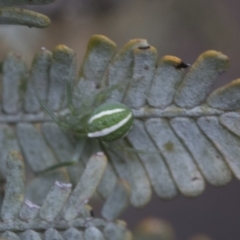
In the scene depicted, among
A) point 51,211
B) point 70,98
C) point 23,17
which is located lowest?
point 51,211

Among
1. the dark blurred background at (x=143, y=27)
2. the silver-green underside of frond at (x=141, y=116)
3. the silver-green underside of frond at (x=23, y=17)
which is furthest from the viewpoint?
the dark blurred background at (x=143, y=27)

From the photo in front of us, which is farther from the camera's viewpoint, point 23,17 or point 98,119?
point 98,119

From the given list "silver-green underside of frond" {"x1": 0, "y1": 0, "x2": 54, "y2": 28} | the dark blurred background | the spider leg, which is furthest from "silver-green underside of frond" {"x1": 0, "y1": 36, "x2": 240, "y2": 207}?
the dark blurred background

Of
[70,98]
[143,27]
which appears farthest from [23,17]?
[143,27]

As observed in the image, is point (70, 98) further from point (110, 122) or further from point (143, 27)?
point (143, 27)

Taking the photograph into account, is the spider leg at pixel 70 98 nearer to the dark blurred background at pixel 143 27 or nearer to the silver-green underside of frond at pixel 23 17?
the silver-green underside of frond at pixel 23 17

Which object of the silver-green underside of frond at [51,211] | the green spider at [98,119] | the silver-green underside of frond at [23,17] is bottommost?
the silver-green underside of frond at [51,211]

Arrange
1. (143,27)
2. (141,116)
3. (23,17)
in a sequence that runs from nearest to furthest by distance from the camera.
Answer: (23,17), (141,116), (143,27)

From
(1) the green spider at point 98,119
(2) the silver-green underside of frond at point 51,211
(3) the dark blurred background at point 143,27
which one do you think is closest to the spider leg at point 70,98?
(1) the green spider at point 98,119

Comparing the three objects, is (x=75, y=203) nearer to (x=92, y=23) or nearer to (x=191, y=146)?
(x=191, y=146)
